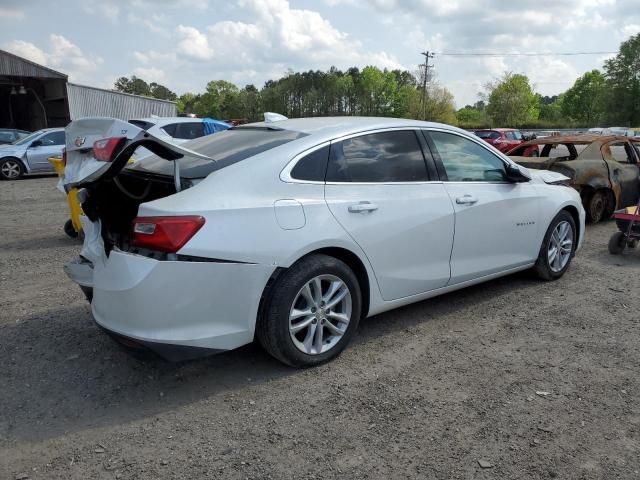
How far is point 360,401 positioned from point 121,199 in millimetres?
2124

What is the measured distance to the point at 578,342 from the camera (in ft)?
13.3

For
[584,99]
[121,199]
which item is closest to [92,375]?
[121,199]

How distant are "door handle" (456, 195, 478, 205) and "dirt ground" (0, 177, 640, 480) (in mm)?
957

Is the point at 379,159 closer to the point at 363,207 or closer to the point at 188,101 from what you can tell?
the point at 363,207

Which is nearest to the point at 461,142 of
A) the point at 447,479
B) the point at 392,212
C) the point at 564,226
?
the point at 392,212

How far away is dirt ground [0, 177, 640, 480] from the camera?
2682 millimetres

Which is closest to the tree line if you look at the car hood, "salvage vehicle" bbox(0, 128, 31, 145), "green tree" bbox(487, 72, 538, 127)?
"green tree" bbox(487, 72, 538, 127)

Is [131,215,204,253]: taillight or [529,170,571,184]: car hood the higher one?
[529,170,571,184]: car hood

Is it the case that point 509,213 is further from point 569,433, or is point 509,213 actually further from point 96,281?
point 96,281

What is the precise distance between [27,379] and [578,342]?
382 centimetres

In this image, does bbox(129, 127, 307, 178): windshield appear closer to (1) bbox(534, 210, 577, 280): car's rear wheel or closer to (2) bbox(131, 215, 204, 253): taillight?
(2) bbox(131, 215, 204, 253): taillight

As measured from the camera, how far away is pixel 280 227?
331 centimetres

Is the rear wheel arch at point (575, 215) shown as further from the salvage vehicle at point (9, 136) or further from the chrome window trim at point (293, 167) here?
the salvage vehicle at point (9, 136)

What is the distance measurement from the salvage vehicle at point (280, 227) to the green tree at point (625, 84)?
8527cm
